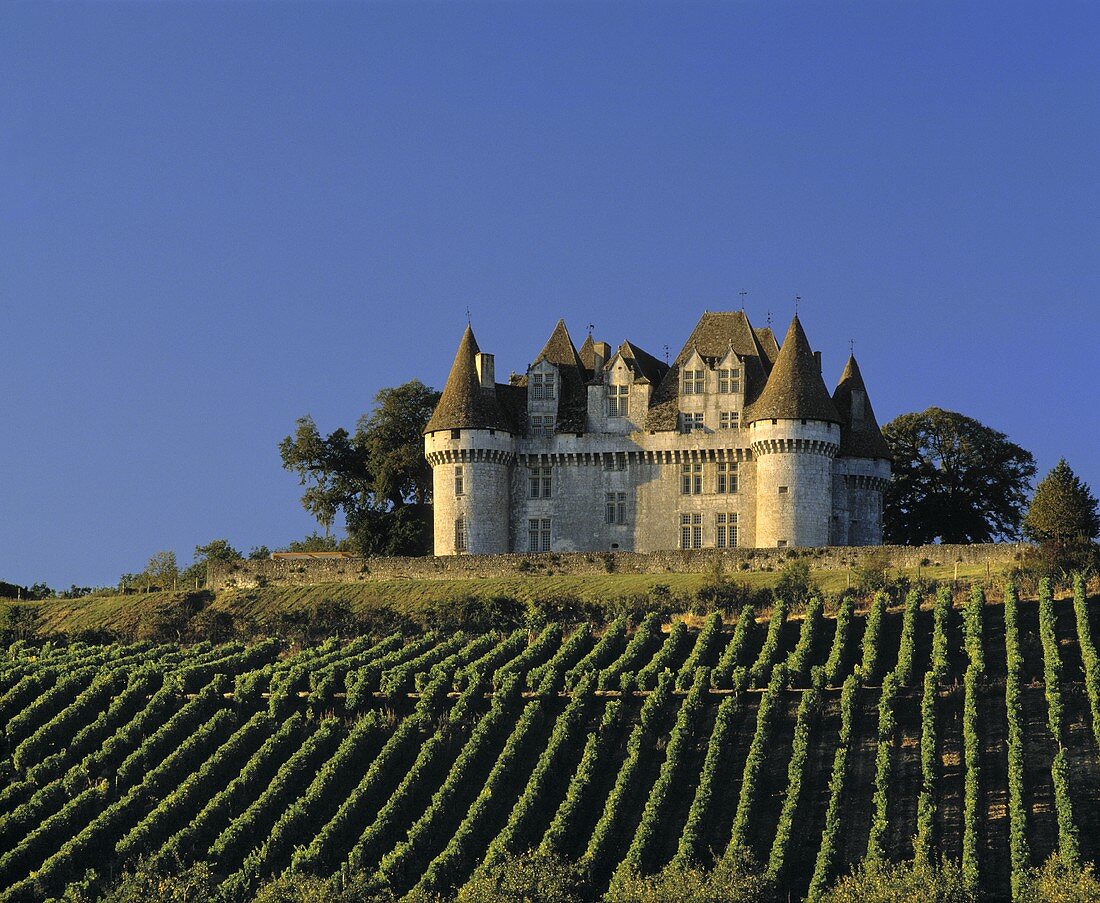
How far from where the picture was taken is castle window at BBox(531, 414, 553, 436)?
302ft

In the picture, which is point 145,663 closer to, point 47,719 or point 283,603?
point 47,719

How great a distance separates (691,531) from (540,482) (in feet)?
20.6

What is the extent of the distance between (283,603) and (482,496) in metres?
9.05

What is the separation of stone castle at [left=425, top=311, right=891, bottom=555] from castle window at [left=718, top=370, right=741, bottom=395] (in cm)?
5

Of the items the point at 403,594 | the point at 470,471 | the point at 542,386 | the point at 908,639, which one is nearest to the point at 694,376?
the point at 542,386

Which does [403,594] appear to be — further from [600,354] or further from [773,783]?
[773,783]

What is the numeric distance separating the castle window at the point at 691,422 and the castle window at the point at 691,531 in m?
3.39

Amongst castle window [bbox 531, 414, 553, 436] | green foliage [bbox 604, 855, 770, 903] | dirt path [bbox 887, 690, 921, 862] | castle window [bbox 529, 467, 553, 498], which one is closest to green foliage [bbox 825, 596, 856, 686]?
dirt path [bbox 887, 690, 921, 862]

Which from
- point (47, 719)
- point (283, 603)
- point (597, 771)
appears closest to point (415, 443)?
point (283, 603)

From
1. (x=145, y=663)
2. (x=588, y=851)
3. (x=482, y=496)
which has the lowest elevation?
(x=588, y=851)

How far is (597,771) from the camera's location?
202ft

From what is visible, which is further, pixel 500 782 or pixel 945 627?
pixel 945 627

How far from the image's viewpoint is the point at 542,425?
92250mm

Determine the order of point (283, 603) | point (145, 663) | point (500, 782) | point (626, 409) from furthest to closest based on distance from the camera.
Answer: point (626, 409)
point (283, 603)
point (145, 663)
point (500, 782)
